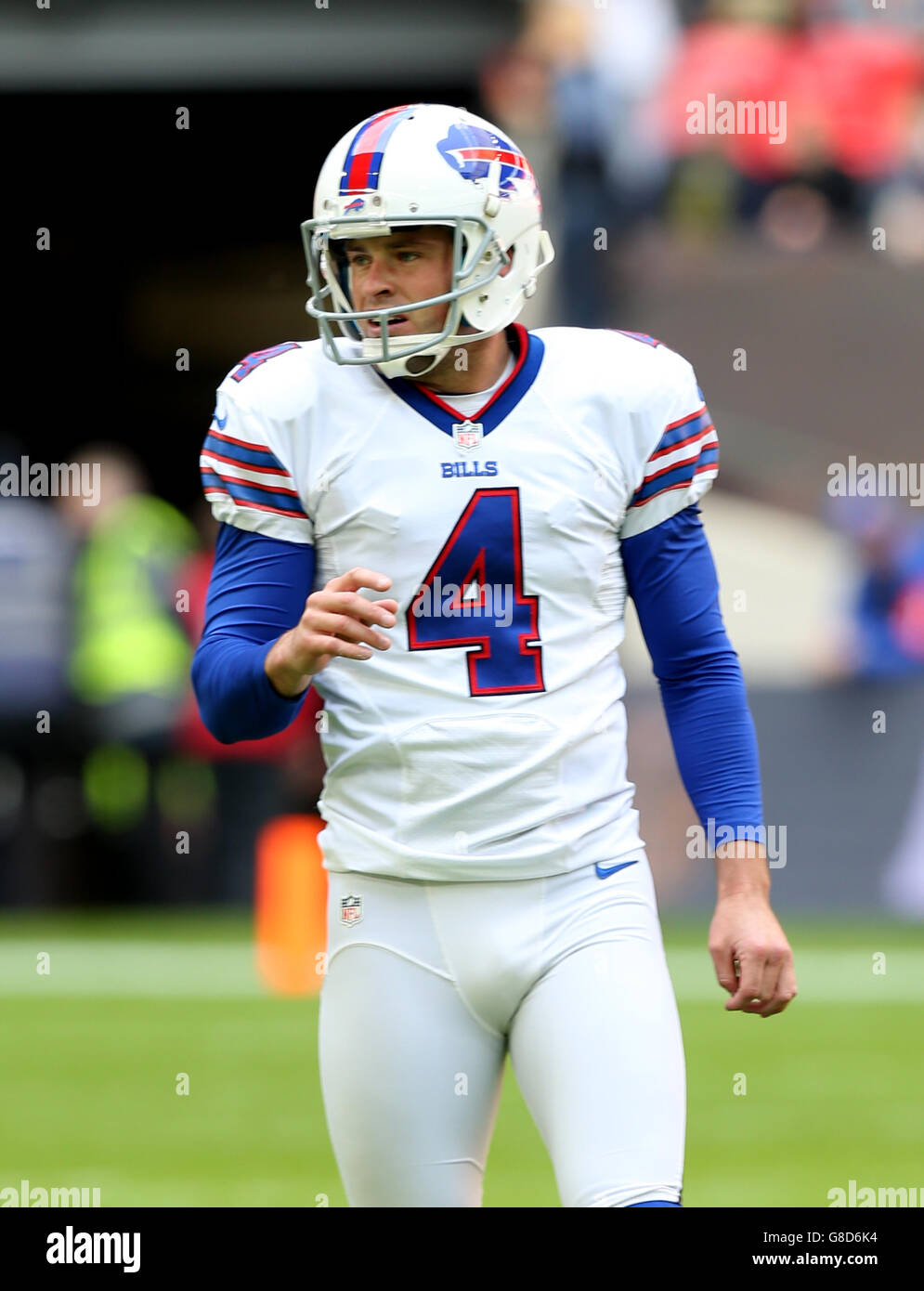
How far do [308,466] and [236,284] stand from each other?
48.7 ft

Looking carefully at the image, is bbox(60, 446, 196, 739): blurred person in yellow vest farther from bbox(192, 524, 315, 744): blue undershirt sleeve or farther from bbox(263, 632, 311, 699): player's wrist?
bbox(263, 632, 311, 699): player's wrist

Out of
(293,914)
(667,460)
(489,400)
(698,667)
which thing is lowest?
(293,914)

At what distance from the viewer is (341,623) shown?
2.81 metres

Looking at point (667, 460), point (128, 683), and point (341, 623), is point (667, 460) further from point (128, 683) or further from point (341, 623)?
point (128, 683)

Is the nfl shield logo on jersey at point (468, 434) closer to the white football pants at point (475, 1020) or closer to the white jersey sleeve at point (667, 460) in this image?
the white jersey sleeve at point (667, 460)

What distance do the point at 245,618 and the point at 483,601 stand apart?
0.35 metres

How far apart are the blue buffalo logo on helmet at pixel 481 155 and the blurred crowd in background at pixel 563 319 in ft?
24.0

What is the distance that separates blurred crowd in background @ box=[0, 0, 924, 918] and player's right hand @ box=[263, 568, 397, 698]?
764 centimetres

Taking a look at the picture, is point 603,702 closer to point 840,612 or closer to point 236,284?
point 840,612

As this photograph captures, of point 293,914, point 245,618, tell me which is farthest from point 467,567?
point 293,914

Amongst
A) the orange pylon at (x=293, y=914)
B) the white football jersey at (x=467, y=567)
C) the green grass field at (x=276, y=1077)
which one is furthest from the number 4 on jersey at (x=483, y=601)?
the orange pylon at (x=293, y=914)

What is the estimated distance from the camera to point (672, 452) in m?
3.20

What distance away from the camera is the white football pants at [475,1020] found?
298cm

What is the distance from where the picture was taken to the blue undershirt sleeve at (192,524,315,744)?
9.96 feet
